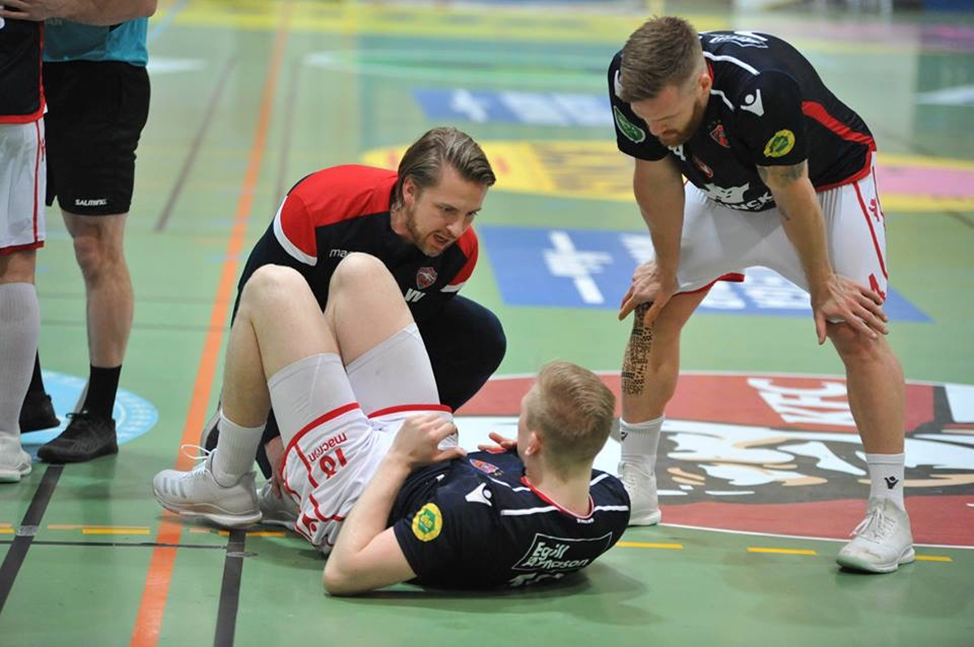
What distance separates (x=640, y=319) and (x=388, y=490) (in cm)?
123

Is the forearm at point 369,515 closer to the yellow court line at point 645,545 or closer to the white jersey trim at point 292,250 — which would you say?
the white jersey trim at point 292,250

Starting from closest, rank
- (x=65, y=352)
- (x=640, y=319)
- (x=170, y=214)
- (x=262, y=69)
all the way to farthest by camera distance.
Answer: (x=640, y=319), (x=65, y=352), (x=170, y=214), (x=262, y=69)

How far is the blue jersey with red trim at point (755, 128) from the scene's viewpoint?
3.98 metres

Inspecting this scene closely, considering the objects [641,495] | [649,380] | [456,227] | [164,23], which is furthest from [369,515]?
[164,23]

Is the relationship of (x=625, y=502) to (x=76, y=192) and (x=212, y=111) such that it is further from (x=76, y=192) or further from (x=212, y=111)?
(x=212, y=111)

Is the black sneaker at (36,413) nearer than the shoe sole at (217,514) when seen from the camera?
No

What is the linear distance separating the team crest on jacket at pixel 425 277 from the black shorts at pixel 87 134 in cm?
124

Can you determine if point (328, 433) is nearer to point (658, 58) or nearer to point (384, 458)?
point (384, 458)

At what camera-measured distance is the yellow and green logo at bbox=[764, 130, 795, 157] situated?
3.98 metres

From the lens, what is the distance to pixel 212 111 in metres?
13.2

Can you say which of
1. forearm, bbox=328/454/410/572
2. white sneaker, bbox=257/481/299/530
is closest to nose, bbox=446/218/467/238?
forearm, bbox=328/454/410/572

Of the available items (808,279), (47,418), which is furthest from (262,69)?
(808,279)

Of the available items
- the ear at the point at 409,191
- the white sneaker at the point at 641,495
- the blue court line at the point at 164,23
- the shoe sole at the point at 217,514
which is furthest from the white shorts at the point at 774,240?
the blue court line at the point at 164,23

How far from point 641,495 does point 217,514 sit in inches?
50.8
